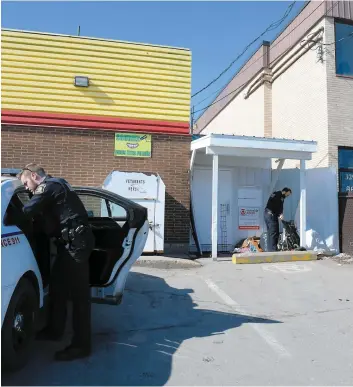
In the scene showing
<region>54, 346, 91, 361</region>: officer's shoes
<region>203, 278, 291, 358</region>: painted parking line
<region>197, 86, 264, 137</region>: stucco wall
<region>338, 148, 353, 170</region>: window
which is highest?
<region>197, 86, 264, 137</region>: stucco wall

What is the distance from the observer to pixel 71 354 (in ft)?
11.8

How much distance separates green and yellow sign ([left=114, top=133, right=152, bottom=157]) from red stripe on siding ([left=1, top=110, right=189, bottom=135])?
19cm

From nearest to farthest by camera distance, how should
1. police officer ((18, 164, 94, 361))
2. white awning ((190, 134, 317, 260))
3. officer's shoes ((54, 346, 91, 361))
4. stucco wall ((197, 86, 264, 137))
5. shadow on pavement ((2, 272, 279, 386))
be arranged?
shadow on pavement ((2, 272, 279, 386))
officer's shoes ((54, 346, 91, 361))
police officer ((18, 164, 94, 361))
white awning ((190, 134, 317, 260))
stucco wall ((197, 86, 264, 137))

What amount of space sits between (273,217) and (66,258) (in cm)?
669

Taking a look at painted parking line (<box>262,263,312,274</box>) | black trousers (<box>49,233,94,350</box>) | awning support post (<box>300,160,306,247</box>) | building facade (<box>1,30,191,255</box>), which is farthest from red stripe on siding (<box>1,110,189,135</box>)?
black trousers (<box>49,233,94,350</box>)

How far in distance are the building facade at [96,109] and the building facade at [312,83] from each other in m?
4.53

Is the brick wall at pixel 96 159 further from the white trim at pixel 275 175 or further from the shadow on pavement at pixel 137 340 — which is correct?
the shadow on pavement at pixel 137 340

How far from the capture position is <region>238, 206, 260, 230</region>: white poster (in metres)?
10.9

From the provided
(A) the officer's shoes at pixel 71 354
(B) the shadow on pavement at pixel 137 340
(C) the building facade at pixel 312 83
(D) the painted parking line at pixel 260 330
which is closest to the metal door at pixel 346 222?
(C) the building facade at pixel 312 83

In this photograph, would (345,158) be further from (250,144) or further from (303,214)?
(250,144)

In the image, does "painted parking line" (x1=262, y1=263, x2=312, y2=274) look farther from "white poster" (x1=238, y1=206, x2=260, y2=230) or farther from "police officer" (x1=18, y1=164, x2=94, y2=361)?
"police officer" (x1=18, y1=164, x2=94, y2=361)

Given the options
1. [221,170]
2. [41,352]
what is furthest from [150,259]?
[41,352]

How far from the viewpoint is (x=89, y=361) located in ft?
11.9

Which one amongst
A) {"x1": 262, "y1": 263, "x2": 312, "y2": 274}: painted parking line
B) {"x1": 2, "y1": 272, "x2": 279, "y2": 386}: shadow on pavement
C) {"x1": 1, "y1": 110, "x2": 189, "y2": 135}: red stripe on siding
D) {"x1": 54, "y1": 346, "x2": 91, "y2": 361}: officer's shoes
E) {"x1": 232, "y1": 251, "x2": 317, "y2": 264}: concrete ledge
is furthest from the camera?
{"x1": 1, "y1": 110, "x2": 189, "y2": 135}: red stripe on siding
